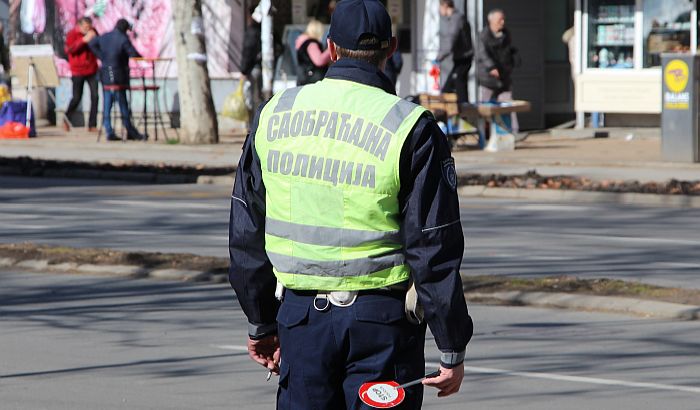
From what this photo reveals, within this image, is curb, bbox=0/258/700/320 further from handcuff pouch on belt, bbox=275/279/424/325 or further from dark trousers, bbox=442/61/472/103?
dark trousers, bbox=442/61/472/103

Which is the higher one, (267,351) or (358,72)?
(358,72)

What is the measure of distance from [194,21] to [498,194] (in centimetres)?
756

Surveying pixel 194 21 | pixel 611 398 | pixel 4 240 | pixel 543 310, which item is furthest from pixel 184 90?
pixel 611 398

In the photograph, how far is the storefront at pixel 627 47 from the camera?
23.4 m

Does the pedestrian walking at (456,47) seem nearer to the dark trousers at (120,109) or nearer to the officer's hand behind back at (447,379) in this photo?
the dark trousers at (120,109)

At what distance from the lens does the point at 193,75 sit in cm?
2267

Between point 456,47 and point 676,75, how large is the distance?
4.85 metres

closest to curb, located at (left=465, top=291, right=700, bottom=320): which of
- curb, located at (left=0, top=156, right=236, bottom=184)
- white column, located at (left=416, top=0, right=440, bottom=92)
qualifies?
curb, located at (left=0, top=156, right=236, bottom=184)

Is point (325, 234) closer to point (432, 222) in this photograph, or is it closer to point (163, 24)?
point (432, 222)

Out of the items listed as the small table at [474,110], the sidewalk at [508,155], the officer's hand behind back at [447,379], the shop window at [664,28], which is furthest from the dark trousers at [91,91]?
the officer's hand behind back at [447,379]

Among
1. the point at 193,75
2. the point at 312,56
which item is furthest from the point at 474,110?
the point at 193,75

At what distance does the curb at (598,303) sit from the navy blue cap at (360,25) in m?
5.10

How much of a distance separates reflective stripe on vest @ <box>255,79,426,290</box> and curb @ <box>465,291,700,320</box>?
16.6 feet

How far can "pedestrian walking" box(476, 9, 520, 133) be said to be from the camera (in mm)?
22625
